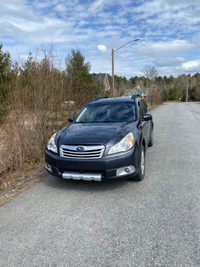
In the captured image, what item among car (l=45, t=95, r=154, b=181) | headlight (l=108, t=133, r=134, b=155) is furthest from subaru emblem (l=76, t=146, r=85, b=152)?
headlight (l=108, t=133, r=134, b=155)

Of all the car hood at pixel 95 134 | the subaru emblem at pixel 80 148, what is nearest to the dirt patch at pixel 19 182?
the car hood at pixel 95 134

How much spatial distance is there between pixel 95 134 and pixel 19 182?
6.61 ft

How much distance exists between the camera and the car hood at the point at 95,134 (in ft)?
12.0

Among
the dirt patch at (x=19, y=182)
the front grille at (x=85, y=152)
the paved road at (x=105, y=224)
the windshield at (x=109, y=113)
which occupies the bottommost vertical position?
the dirt patch at (x=19, y=182)

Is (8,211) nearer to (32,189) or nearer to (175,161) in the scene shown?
Answer: (32,189)

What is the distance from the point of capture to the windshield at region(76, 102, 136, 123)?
4781mm

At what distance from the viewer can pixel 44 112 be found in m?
6.20

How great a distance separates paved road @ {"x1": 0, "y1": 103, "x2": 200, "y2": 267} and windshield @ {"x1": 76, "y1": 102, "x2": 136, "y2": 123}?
145 centimetres

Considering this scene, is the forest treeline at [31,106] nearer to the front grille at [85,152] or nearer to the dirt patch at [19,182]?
the dirt patch at [19,182]

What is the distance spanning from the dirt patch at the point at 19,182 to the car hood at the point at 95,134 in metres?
1.24

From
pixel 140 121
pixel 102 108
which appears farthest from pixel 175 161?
pixel 102 108

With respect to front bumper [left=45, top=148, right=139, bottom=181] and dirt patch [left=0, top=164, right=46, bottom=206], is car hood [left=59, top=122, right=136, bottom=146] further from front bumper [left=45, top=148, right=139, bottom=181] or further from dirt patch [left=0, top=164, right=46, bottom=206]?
dirt patch [left=0, top=164, right=46, bottom=206]

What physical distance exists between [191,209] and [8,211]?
9.20 feet

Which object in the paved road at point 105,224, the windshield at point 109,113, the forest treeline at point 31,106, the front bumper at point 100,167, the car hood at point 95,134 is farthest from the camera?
the forest treeline at point 31,106
